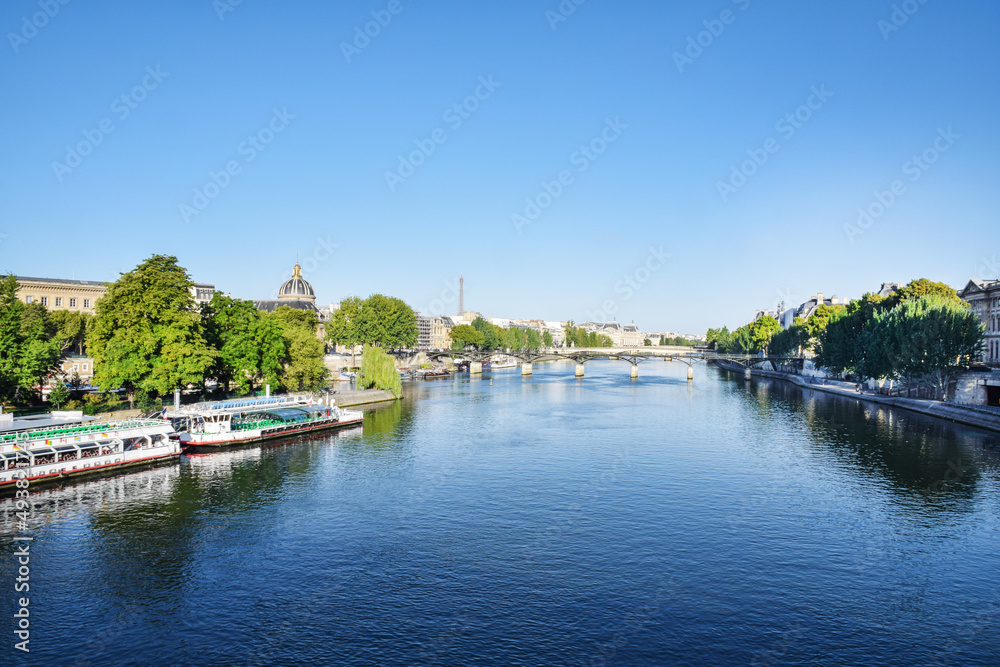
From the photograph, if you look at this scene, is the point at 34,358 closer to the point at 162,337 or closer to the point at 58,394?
the point at 58,394

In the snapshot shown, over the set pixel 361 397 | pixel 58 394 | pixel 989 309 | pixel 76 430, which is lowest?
pixel 361 397

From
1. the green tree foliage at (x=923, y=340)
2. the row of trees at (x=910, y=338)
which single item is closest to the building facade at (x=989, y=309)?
the row of trees at (x=910, y=338)

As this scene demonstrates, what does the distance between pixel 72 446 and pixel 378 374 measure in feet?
161

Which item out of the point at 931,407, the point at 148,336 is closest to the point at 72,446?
the point at 148,336

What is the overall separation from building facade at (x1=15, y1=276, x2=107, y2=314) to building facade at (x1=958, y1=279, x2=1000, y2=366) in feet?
392

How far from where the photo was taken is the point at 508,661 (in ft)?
65.4

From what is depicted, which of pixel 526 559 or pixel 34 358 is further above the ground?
pixel 34 358

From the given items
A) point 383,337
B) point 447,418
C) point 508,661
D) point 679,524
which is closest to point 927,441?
point 679,524

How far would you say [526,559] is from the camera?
27.8 meters

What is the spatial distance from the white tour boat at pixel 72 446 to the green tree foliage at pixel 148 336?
280 inches

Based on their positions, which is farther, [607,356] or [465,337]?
[465,337]

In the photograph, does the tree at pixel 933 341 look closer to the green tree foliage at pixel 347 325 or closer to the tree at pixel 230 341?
the tree at pixel 230 341

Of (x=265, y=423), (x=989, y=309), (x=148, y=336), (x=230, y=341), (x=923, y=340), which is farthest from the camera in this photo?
(x=989, y=309)

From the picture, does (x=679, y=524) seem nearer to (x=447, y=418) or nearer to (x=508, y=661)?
(x=508, y=661)
